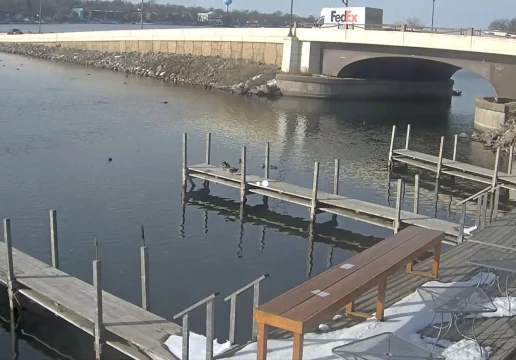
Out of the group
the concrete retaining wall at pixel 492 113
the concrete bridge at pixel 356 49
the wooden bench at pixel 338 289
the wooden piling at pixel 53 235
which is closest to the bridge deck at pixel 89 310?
the wooden piling at pixel 53 235

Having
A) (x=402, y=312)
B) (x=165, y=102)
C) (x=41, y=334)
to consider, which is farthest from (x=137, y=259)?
(x=165, y=102)

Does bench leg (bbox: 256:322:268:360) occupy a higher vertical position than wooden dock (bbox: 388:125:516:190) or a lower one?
higher

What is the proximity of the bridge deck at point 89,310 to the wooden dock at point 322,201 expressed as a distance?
9966mm

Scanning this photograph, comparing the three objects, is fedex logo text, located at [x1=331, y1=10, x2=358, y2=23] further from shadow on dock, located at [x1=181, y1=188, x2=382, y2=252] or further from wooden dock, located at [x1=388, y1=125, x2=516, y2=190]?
shadow on dock, located at [x1=181, y1=188, x2=382, y2=252]

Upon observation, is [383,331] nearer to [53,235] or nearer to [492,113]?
[53,235]

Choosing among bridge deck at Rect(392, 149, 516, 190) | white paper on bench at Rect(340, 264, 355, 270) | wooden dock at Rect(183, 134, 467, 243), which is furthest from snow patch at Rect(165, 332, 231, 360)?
bridge deck at Rect(392, 149, 516, 190)

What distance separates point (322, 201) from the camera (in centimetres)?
2316

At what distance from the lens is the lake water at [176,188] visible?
59.1 feet

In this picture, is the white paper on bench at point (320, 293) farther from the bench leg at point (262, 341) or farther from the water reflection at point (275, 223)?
the water reflection at point (275, 223)

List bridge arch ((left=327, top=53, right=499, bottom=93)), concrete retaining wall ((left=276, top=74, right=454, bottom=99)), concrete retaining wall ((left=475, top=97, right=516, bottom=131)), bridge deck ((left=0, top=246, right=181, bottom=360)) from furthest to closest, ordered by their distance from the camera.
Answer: bridge arch ((left=327, top=53, right=499, bottom=93)) → concrete retaining wall ((left=276, top=74, right=454, bottom=99)) → concrete retaining wall ((left=475, top=97, right=516, bottom=131)) → bridge deck ((left=0, top=246, right=181, bottom=360))

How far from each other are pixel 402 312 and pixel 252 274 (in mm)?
7465

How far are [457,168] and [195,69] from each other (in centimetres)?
4506

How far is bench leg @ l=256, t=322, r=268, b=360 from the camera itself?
963cm

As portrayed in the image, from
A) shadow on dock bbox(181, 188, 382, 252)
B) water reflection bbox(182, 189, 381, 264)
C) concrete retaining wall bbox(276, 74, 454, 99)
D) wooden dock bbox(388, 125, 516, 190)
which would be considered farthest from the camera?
concrete retaining wall bbox(276, 74, 454, 99)
